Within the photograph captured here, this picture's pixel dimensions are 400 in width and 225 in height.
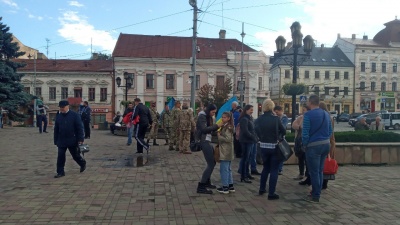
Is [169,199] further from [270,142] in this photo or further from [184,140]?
[184,140]

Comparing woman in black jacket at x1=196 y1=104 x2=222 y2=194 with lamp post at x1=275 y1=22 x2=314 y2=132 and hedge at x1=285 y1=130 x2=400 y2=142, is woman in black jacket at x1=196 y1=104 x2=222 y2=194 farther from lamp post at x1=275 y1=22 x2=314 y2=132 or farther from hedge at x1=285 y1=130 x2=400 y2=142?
lamp post at x1=275 y1=22 x2=314 y2=132

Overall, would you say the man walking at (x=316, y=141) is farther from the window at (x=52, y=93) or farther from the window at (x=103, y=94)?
the window at (x=52, y=93)

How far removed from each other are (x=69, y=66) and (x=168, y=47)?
14.8 m

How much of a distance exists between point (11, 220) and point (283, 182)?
17.1 ft

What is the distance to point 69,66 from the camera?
2172 inches

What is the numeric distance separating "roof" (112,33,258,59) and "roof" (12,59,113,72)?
431cm

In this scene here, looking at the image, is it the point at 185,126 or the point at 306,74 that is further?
the point at 306,74

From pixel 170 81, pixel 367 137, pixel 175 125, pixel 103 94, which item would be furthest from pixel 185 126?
pixel 103 94

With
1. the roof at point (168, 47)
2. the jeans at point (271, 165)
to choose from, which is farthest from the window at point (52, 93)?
the jeans at point (271, 165)

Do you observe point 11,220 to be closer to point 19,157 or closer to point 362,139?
point 19,157

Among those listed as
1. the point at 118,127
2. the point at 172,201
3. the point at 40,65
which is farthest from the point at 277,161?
the point at 40,65

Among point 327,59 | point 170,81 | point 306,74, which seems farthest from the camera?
point 327,59

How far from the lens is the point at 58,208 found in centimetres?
587

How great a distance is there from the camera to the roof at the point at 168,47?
5217cm
